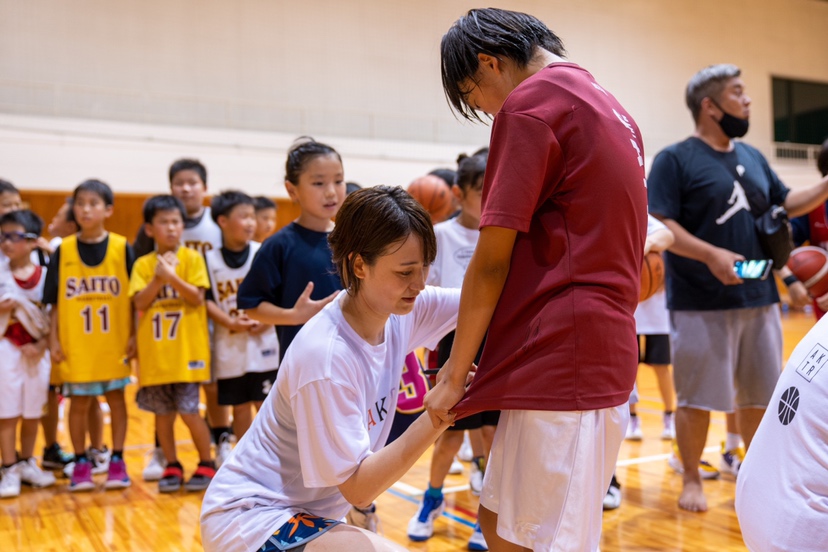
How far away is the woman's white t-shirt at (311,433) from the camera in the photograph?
1.80m

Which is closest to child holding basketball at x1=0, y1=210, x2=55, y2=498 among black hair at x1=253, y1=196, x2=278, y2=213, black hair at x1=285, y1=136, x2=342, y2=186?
black hair at x1=253, y1=196, x2=278, y2=213

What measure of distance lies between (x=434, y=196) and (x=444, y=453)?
1998mm

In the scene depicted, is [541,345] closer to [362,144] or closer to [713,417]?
[713,417]

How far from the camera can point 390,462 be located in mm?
1745

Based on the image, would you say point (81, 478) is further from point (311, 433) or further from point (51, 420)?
point (311, 433)

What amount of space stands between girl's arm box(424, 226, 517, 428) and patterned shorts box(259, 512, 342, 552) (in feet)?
1.37

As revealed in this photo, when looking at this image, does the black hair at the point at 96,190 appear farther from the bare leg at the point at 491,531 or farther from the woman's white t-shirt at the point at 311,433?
the bare leg at the point at 491,531

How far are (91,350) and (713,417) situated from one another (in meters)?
5.28

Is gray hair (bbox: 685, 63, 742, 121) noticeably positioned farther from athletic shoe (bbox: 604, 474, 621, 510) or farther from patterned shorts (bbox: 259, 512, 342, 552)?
patterned shorts (bbox: 259, 512, 342, 552)

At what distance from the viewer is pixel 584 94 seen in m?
1.69

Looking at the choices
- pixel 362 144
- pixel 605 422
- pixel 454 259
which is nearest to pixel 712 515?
pixel 454 259

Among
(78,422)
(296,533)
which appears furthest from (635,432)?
(296,533)

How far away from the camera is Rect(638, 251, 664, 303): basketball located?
307cm

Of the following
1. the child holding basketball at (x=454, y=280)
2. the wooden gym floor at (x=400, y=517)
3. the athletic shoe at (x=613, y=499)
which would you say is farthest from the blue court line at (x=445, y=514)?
the athletic shoe at (x=613, y=499)
